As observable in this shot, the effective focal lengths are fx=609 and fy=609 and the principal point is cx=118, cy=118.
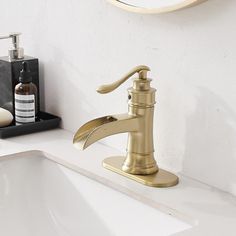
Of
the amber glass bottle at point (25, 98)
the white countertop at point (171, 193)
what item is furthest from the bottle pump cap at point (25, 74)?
the white countertop at point (171, 193)

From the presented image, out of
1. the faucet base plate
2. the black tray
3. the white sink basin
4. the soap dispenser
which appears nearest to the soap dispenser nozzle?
the soap dispenser

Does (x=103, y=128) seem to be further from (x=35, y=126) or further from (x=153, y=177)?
(x=35, y=126)

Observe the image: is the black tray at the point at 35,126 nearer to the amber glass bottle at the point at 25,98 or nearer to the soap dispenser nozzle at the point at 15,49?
the amber glass bottle at the point at 25,98

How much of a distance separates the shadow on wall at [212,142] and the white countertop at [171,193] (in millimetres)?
19

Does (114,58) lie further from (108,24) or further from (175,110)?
(175,110)

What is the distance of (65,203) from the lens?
1.09 m

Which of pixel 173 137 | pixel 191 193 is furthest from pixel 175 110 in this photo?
pixel 191 193

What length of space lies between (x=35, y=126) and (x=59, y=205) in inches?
8.3

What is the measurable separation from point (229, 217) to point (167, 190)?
0.41 ft

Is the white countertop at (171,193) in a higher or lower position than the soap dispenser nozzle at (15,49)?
lower

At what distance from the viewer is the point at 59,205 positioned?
1100 millimetres

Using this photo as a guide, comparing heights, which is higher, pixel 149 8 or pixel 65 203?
pixel 149 8

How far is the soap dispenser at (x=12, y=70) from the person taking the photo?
4.07 ft

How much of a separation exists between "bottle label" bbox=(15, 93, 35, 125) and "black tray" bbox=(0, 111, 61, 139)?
0.01m
